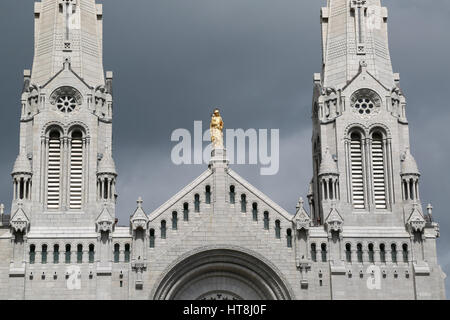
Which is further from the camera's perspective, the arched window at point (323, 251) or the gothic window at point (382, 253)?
the gothic window at point (382, 253)

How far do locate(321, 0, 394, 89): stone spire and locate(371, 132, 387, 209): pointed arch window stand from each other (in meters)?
3.68

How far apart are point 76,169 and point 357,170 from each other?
1715 cm

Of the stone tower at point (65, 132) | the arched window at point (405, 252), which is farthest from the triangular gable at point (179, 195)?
the arched window at point (405, 252)

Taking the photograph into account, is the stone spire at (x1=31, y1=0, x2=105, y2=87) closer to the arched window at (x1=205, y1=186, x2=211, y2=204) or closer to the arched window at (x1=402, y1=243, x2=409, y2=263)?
the arched window at (x1=205, y1=186, x2=211, y2=204)

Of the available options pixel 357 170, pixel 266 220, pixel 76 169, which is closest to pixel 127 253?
pixel 76 169

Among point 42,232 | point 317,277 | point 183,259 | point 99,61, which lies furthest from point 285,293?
point 99,61

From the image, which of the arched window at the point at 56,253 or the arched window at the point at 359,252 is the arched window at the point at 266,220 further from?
the arched window at the point at 56,253

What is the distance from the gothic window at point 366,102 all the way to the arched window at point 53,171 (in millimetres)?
18419

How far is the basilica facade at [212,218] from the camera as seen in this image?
6291 centimetres

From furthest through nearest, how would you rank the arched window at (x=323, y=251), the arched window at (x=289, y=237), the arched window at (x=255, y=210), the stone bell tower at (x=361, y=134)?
the stone bell tower at (x=361, y=134) < the arched window at (x=255, y=210) < the arched window at (x=289, y=237) < the arched window at (x=323, y=251)

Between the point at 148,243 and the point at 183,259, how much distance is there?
2.26 meters

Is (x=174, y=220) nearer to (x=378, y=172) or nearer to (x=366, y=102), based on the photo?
(x=378, y=172)

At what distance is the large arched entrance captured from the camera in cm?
6316

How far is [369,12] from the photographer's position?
69.9 m
